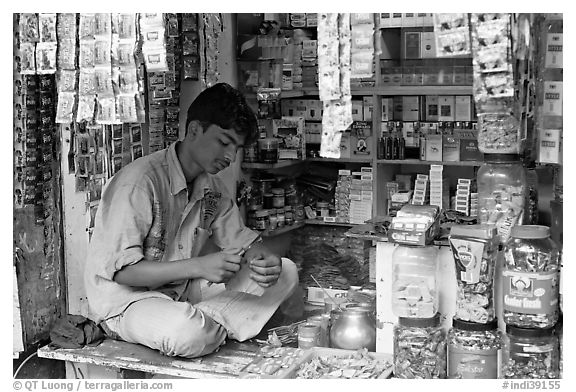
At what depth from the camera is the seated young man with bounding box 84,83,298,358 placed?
3674 millimetres

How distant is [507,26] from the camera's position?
293 cm

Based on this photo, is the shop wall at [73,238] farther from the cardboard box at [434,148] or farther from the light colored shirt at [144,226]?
the cardboard box at [434,148]

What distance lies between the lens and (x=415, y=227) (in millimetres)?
3363

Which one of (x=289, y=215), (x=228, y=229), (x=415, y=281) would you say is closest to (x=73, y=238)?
(x=228, y=229)

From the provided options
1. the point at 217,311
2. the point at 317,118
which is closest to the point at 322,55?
the point at 217,311

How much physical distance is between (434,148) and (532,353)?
2.96m

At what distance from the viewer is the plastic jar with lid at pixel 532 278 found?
3135 millimetres

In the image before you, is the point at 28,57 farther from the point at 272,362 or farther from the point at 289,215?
the point at 289,215

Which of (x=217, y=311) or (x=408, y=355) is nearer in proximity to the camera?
(x=408, y=355)

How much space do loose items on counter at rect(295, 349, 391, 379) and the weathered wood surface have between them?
0.27 m

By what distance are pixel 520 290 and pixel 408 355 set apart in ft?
1.68

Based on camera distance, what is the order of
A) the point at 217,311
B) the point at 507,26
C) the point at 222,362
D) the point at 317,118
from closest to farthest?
1. the point at 507,26
2. the point at 222,362
3. the point at 217,311
4. the point at 317,118

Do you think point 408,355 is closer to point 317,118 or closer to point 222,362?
point 222,362
